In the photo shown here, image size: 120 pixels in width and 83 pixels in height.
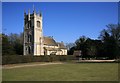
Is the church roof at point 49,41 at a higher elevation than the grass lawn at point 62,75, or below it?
higher

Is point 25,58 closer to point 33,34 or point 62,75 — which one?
point 62,75

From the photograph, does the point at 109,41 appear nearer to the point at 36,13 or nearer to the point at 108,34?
the point at 108,34

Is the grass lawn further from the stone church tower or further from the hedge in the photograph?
the stone church tower

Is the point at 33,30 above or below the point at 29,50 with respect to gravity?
above

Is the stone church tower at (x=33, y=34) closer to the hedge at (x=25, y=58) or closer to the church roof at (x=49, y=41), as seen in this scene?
the church roof at (x=49, y=41)

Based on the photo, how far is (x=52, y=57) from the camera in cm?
7200

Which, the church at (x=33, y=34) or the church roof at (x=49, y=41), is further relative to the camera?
the church roof at (x=49, y=41)

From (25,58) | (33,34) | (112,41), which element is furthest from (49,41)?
(25,58)

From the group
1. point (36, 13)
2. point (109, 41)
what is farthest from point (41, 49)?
point (109, 41)

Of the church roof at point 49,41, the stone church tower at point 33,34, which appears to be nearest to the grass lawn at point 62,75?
the stone church tower at point 33,34

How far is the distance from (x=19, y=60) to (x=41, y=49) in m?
45.5

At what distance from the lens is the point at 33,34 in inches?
3789

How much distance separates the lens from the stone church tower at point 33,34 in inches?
3775

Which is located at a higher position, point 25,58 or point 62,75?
point 25,58
